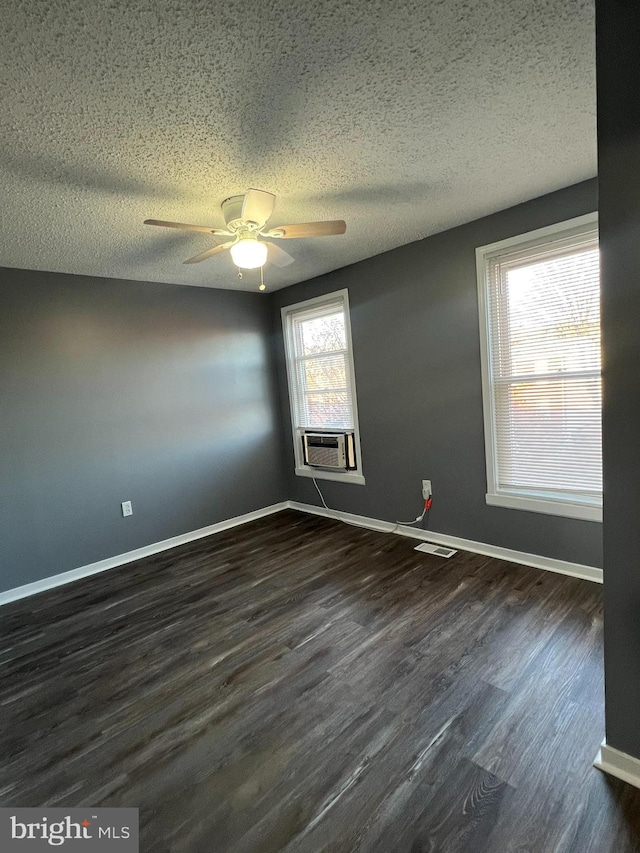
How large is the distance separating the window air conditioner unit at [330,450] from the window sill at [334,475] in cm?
6

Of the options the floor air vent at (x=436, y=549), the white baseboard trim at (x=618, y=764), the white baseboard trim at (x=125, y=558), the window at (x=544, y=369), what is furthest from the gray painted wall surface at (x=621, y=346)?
the white baseboard trim at (x=125, y=558)

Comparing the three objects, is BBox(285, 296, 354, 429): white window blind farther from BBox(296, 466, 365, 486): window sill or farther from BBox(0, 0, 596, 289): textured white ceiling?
BBox(0, 0, 596, 289): textured white ceiling

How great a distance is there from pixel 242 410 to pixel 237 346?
2.21 feet

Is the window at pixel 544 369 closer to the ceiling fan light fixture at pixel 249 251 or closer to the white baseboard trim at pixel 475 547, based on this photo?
the white baseboard trim at pixel 475 547

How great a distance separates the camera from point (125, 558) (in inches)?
143

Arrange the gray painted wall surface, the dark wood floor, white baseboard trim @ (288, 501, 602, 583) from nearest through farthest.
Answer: the gray painted wall surface, the dark wood floor, white baseboard trim @ (288, 501, 602, 583)

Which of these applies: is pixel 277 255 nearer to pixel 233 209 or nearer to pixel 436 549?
pixel 233 209

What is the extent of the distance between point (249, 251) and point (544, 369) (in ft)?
6.69

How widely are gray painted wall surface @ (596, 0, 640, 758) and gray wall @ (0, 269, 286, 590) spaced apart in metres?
3.47

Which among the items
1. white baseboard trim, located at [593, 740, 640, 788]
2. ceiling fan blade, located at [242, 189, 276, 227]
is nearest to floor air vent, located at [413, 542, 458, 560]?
white baseboard trim, located at [593, 740, 640, 788]

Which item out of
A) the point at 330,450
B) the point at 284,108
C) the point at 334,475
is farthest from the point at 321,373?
the point at 284,108

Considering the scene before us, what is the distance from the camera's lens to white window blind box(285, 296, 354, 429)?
4020 millimetres

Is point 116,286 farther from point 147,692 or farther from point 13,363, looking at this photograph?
point 147,692

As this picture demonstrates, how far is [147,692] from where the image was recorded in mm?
2006
